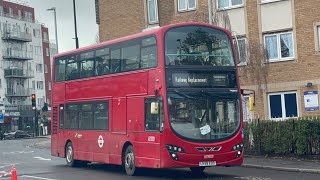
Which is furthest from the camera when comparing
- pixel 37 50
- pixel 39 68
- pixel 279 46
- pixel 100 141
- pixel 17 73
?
pixel 37 50

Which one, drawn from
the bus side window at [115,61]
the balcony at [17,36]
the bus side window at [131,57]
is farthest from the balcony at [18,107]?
the bus side window at [131,57]

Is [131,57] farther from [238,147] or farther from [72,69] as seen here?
[72,69]

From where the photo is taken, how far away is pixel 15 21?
341 feet

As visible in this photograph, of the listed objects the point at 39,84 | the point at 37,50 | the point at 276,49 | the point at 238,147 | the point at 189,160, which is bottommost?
the point at 189,160

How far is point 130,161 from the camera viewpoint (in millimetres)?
19750

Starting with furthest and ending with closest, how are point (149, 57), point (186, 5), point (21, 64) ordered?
1. point (21, 64)
2. point (186, 5)
3. point (149, 57)

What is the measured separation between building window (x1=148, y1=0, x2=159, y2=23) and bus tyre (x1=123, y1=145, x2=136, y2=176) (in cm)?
1700

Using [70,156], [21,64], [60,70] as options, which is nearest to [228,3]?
[60,70]

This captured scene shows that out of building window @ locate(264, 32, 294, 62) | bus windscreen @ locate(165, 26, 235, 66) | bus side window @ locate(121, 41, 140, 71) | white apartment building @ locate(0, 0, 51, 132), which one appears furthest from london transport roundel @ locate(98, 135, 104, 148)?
white apartment building @ locate(0, 0, 51, 132)

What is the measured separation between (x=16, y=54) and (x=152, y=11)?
6966 centimetres

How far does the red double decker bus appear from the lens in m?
17.9

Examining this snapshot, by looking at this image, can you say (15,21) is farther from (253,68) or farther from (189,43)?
(189,43)

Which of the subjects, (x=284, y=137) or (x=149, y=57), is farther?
(x=284, y=137)

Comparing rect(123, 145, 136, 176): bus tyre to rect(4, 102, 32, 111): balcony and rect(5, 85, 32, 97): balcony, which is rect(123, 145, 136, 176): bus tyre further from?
rect(5, 85, 32, 97): balcony
